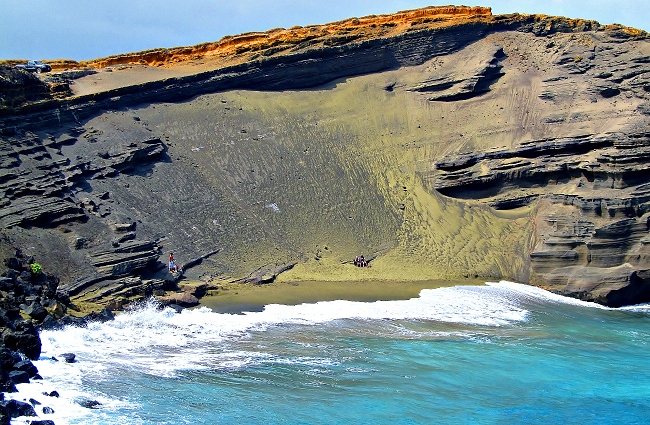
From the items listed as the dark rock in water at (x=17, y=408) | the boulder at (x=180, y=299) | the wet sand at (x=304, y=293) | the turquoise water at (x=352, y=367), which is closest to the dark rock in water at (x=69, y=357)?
the turquoise water at (x=352, y=367)

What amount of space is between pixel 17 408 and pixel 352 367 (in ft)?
27.3

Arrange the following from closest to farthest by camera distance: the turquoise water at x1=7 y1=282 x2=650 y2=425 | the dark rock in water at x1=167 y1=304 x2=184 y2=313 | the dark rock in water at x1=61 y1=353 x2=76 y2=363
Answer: the turquoise water at x1=7 y1=282 x2=650 y2=425 < the dark rock in water at x1=61 y1=353 x2=76 y2=363 < the dark rock in water at x1=167 y1=304 x2=184 y2=313

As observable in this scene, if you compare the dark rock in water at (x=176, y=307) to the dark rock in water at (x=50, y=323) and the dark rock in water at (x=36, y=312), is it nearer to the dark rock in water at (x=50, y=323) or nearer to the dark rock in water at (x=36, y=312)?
the dark rock in water at (x=50, y=323)

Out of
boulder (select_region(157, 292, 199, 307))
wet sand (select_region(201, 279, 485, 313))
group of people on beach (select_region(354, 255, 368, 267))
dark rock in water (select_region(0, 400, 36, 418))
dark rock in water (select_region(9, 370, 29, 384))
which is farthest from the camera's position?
group of people on beach (select_region(354, 255, 368, 267))

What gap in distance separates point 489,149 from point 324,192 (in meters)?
8.43

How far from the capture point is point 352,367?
19641 mm

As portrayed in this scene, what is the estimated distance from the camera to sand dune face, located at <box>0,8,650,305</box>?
2972cm

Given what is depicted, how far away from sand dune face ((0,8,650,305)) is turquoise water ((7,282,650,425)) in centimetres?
397

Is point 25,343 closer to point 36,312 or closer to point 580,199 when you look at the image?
point 36,312

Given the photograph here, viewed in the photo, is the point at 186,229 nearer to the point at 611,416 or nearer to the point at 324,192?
the point at 324,192

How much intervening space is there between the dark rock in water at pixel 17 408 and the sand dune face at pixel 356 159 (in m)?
9.83

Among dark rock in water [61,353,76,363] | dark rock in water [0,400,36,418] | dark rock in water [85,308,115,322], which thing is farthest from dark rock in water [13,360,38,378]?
dark rock in water [85,308,115,322]

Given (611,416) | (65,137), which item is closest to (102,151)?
(65,137)

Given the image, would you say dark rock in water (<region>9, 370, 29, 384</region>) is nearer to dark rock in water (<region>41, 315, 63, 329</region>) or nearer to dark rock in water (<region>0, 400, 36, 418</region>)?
dark rock in water (<region>0, 400, 36, 418</region>)
